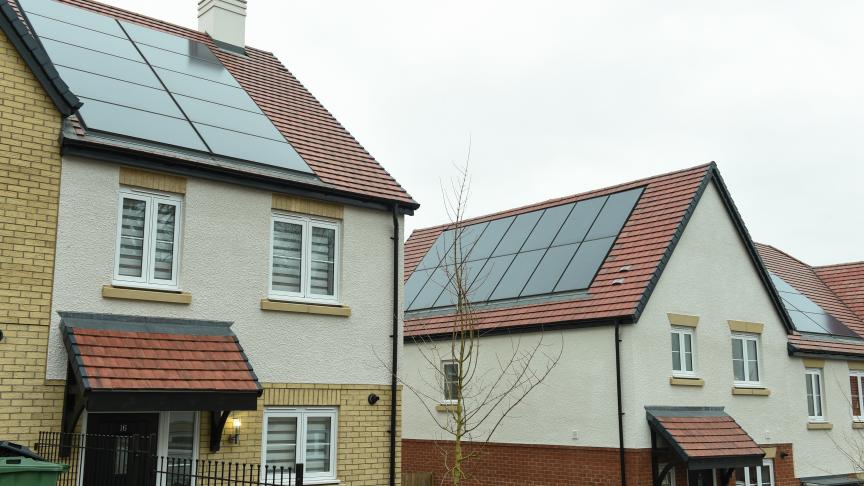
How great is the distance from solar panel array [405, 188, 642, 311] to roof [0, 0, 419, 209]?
13.8ft

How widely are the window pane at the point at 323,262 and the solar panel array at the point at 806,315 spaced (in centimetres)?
1362

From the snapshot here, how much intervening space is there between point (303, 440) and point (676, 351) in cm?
869

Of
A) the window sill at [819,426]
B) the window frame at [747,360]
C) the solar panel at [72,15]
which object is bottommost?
the window sill at [819,426]

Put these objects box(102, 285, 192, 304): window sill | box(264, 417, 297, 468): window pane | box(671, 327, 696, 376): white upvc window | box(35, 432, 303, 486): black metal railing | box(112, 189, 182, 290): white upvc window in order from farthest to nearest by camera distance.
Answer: box(671, 327, 696, 376): white upvc window → box(264, 417, 297, 468): window pane → box(112, 189, 182, 290): white upvc window → box(102, 285, 192, 304): window sill → box(35, 432, 303, 486): black metal railing

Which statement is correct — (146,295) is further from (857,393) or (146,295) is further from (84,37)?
(857,393)

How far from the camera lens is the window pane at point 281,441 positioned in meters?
13.1

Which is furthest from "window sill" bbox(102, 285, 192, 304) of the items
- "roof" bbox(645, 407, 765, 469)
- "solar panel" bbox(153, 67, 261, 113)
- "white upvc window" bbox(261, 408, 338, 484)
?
"roof" bbox(645, 407, 765, 469)

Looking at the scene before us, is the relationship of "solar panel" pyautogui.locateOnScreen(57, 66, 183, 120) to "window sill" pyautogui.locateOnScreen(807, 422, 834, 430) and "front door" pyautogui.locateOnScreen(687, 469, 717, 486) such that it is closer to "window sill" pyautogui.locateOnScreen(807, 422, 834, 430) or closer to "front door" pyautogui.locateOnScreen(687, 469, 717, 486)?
"front door" pyautogui.locateOnScreen(687, 469, 717, 486)

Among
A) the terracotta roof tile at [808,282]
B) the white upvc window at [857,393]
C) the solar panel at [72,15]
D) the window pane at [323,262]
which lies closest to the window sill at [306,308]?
the window pane at [323,262]

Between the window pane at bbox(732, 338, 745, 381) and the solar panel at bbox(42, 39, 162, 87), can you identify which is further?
the window pane at bbox(732, 338, 745, 381)

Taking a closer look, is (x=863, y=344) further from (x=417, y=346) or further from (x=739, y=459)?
(x=417, y=346)

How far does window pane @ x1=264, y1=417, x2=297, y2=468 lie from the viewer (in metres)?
13.1

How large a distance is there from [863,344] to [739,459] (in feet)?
29.9

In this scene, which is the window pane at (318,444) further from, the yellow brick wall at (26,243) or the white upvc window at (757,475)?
the white upvc window at (757,475)
